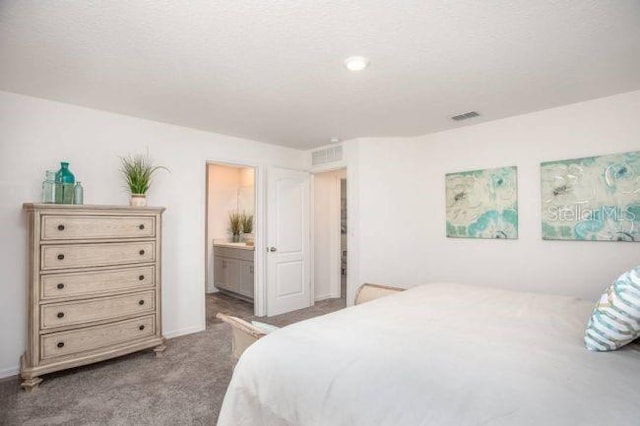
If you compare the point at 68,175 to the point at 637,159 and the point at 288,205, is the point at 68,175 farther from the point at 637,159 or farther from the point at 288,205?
the point at 637,159

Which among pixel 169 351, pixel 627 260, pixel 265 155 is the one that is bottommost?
pixel 169 351

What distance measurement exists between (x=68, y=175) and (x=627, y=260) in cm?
487

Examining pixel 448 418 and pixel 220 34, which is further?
pixel 220 34

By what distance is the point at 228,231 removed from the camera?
6.06 m

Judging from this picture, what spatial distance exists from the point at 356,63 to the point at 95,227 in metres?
2.49

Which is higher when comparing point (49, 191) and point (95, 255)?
point (49, 191)

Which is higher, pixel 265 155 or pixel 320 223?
pixel 265 155

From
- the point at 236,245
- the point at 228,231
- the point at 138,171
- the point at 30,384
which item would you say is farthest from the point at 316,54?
the point at 228,231

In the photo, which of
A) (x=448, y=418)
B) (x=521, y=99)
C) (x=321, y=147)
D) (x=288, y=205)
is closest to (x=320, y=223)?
(x=288, y=205)

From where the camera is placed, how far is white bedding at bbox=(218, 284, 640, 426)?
3.17 ft

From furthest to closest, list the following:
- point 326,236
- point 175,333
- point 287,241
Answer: point 326,236 → point 287,241 → point 175,333

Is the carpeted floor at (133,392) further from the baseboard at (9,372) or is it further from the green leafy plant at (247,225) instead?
the green leafy plant at (247,225)

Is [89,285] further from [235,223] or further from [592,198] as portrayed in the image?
[592,198]

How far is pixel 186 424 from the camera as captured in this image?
2.00 m
